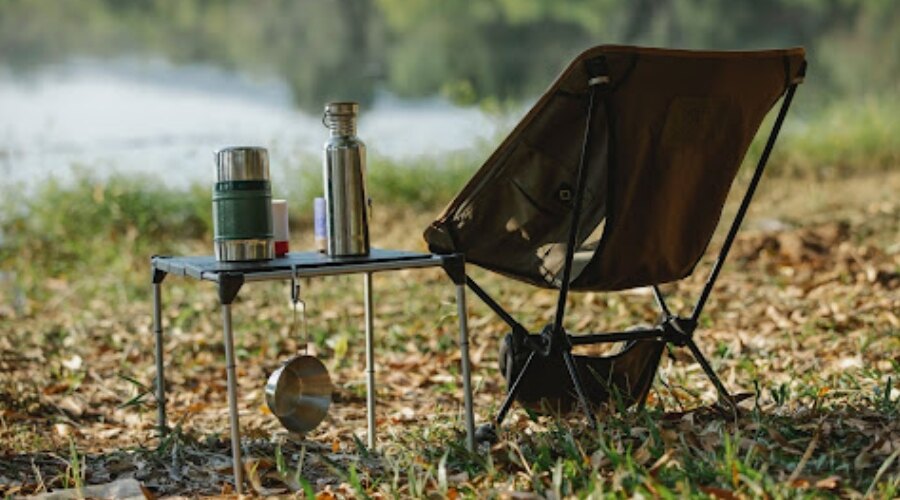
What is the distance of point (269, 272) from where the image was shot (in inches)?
96.4

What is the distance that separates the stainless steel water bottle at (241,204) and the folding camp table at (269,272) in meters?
0.03

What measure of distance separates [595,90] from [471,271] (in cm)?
315

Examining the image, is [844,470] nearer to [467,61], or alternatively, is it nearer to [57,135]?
[57,135]

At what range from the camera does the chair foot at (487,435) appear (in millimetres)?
2787

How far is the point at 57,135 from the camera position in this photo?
827 cm

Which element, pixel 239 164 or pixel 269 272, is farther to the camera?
pixel 239 164

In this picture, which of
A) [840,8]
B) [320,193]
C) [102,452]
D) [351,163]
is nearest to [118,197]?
[320,193]

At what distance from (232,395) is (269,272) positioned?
24 centimetres

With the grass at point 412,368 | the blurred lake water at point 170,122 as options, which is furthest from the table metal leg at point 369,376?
the blurred lake water at point 170,122

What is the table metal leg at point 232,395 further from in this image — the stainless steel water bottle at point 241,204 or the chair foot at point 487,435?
the chair foot at point 487,435

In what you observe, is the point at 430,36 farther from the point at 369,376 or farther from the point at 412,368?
the point at 369,376

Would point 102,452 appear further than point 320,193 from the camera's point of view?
No

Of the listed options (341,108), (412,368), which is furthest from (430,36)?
(341,108)

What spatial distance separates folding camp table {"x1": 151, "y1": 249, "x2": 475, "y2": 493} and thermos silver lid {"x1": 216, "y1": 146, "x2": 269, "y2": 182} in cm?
17
